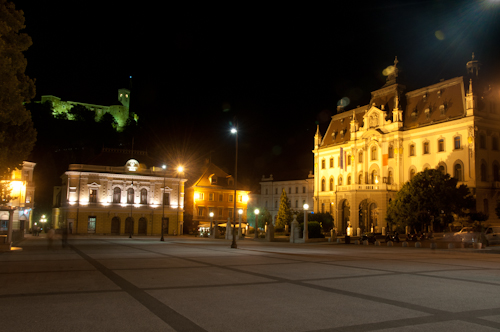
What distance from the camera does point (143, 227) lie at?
6512 cm

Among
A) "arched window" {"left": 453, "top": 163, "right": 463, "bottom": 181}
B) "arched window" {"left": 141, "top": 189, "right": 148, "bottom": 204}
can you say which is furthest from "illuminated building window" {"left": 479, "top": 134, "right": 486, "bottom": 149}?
"arched window" {"left": 141, "top": 189, "right": 148, "bottom": 204}

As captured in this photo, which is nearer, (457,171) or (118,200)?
(457,171)

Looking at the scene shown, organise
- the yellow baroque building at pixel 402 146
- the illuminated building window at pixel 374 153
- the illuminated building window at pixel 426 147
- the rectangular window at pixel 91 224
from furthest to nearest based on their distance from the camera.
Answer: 1. the illuminated building window at pixel 374 153
2. the rectangular window at pixel 91 224
3. the illuminated building window at pixel 426 147
4. the yellow baroque building at pixel 402 146

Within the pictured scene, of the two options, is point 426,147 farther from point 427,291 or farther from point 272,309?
point 272,309

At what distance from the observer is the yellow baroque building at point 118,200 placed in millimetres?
61062

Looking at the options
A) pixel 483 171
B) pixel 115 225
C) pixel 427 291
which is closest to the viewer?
pixel 427 291

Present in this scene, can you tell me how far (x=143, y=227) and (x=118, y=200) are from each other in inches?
222

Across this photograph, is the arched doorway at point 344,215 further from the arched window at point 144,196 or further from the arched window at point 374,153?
the arched window at point 144,196

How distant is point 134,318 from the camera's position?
745cm

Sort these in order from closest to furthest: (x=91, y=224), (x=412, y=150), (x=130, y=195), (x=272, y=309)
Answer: (x=272, y=309) → (x=412, y=150) → (x=91, y=224) → (x=130, y=195)

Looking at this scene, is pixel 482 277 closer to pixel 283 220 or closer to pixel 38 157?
pixel 283 220

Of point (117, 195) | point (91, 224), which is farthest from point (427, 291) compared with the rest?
point (117, 195)

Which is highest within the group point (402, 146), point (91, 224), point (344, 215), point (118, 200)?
point (402, 146)

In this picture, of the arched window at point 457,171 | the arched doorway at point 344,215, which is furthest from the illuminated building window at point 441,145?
the arched doorway at point 344,215
